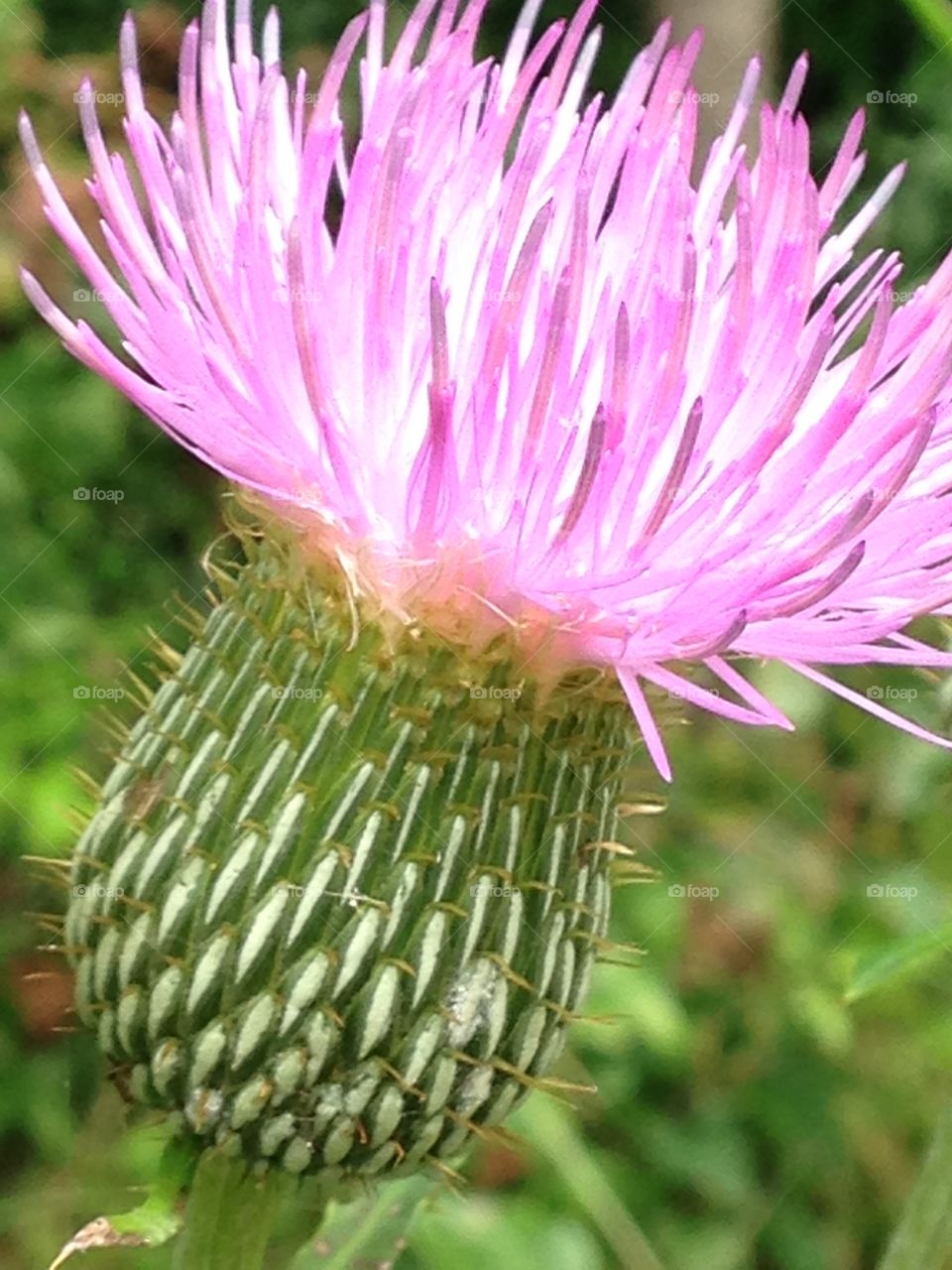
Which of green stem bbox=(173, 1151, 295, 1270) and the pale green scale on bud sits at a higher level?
the pale green scale on bud

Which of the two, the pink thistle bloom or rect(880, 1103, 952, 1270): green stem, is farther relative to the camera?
rect(880, 1103, 952, 1270): green stem

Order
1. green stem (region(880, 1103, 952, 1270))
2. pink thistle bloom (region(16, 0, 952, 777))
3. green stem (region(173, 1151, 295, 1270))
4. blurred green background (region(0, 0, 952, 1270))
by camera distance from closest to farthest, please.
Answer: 1. pink thistle bloom (region(16, 0, 952, 777))
2. green stem (region(173, 1151, 295, 1270))
3. green stem (region(880, 1103, 952, 1270))
4. blurred green background (region(0, 0, 952, 1270))

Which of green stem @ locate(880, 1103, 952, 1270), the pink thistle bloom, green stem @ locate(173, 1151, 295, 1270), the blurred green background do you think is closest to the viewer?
the pink thistle bloom

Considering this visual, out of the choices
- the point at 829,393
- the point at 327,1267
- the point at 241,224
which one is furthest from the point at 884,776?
the point at 241,224

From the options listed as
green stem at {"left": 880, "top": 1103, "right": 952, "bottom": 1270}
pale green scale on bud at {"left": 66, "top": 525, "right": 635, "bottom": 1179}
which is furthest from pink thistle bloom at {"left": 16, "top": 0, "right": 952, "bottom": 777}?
green stem at {"left": 880, "top": 1103, "right": 952, "bottom": 1270}

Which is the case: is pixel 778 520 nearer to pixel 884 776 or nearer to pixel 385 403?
pixel 385 403

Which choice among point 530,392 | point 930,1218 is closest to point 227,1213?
point 930,1218

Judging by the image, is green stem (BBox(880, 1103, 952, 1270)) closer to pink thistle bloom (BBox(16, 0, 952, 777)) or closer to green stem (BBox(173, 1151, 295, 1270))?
pink thistle bloom (BBox(16, 0, 952, 777))
